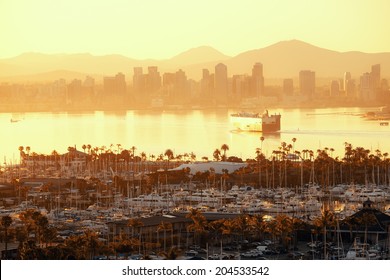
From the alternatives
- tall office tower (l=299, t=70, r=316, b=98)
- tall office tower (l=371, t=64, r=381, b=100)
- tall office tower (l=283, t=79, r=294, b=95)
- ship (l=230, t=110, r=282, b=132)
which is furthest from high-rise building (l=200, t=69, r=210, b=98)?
ship (l=230, t=110, r=282, b=132)

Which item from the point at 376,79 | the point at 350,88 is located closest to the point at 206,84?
the point at 350,88

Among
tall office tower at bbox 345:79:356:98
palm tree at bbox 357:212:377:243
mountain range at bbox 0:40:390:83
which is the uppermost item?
mountain range at bbox 0:40:390:83

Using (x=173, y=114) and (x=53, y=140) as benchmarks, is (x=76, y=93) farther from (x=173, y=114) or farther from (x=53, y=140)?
(x=53, y=140)

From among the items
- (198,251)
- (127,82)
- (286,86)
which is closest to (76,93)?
(127,82)

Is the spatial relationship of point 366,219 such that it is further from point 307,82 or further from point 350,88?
point 350,88

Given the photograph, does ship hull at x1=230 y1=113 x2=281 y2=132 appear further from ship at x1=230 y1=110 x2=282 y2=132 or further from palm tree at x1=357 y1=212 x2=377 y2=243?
palm tree at x1=357 y1=212 x2=377 y2=243
